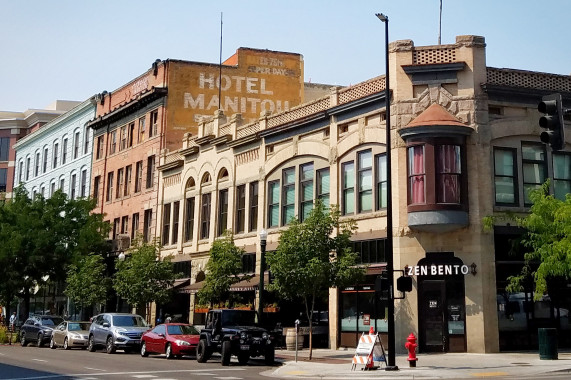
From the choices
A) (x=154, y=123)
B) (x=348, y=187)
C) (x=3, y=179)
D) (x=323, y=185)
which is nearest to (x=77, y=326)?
(x=323, y=185)

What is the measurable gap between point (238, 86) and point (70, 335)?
74.3 feet

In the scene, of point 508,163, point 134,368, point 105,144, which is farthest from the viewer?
point 105,144

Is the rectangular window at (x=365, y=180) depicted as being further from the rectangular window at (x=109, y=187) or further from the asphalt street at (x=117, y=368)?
the rectangular window at (x=109, y=187)

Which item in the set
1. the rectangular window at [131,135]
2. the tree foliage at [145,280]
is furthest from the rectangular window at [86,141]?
the tree foliage at [145,280]

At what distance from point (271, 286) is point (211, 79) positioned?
25.0 m

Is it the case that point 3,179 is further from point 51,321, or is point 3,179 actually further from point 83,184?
point 51,321

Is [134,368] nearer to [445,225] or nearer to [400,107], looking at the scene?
[445,225]

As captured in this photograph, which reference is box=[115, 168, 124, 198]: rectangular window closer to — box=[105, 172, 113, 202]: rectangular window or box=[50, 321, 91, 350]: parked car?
box=[105, 172, 113, 202]: rectangular window

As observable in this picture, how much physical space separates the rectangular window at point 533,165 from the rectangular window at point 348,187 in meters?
7.27

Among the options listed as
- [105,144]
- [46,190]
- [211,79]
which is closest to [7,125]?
[46,190]

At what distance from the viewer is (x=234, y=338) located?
82.5 feet

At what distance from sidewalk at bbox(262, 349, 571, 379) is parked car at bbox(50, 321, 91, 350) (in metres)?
11.0

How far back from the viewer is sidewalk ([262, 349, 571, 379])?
20562 millimetres

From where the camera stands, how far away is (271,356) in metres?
25.4
